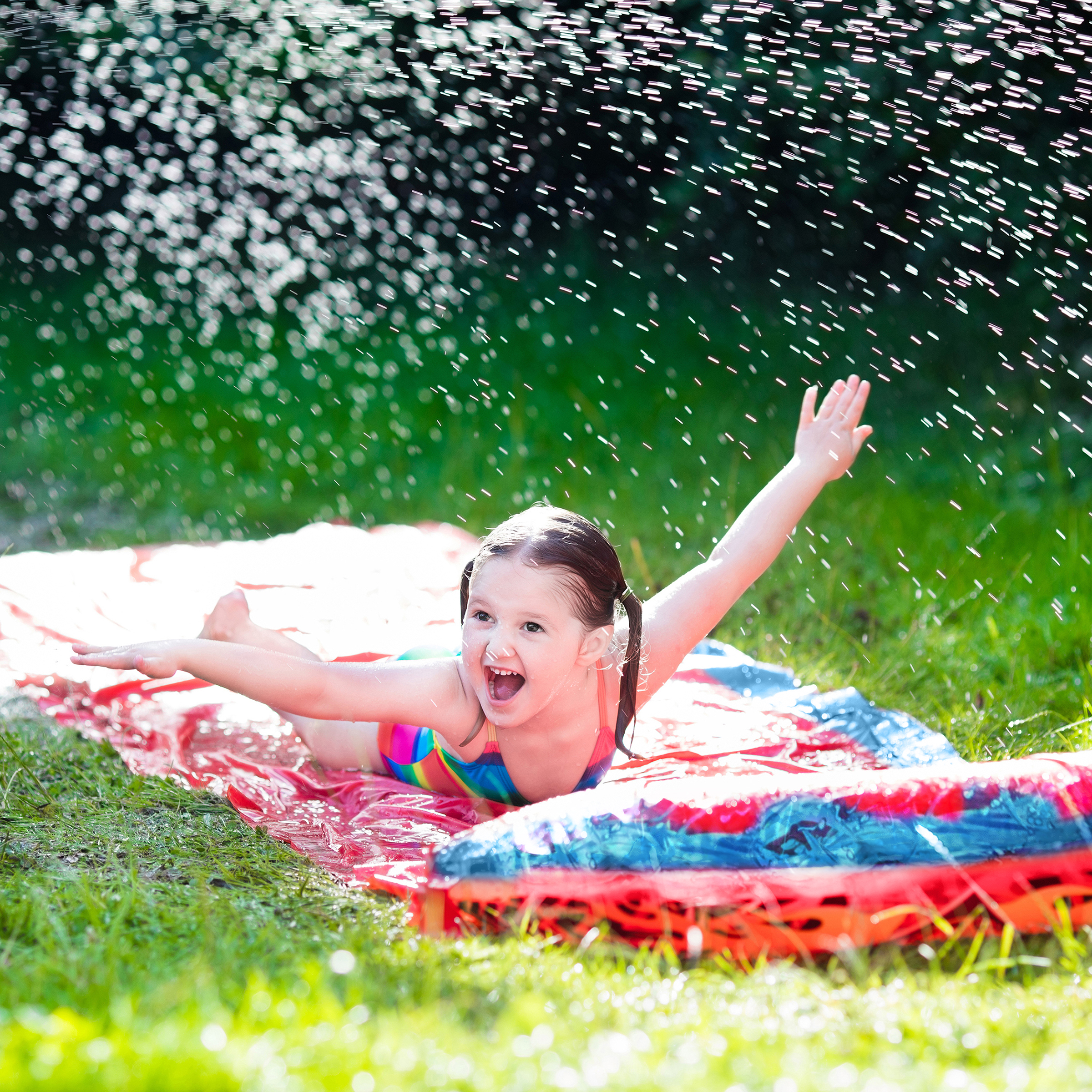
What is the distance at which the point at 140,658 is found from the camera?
8.03 ft

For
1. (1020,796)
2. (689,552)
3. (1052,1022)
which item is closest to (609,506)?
(689,552)

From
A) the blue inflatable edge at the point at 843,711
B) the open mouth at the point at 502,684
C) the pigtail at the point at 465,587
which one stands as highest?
the pigtail at the point at 465,587

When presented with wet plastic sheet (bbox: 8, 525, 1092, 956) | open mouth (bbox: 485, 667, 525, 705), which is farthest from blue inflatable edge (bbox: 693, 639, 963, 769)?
open mouth (bbox: 485, 667, 525, 705)

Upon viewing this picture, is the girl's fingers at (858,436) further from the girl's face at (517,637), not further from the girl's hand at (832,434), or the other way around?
the girl's face at (517,637)

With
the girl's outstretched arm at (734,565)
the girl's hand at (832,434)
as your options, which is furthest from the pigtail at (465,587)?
the girl's hand at (832,434)

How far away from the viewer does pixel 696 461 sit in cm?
586

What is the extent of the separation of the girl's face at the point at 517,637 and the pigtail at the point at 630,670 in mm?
179

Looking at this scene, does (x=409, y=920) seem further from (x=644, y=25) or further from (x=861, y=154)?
(x=644, y=25)

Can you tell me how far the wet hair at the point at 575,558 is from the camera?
2.70 m

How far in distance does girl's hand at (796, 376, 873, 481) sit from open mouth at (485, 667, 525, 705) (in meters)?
0.98

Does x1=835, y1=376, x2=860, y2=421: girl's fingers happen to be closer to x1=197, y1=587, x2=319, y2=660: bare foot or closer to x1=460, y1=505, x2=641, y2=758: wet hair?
x1=460, y1=505, x2=641, y2=758: wet hair

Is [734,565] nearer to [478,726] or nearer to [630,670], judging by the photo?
[630,670]

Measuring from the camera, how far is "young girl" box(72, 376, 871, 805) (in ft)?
8.61

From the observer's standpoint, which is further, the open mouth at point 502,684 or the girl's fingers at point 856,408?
the girl's fingers at point 856,408
